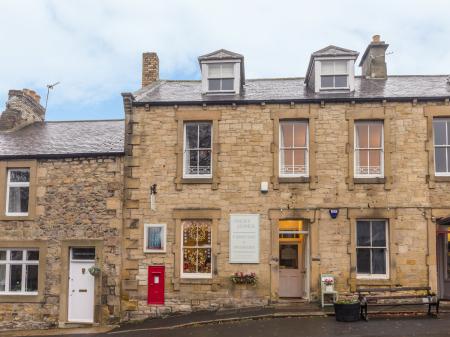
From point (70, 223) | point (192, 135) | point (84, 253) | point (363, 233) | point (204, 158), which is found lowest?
point (84, 253)

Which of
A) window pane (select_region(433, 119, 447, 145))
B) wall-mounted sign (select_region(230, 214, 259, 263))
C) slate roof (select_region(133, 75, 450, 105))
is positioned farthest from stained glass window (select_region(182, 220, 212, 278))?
window pane (select_region(433, 119, 447, 145))

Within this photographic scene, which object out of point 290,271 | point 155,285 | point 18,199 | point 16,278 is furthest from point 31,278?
point 290,271

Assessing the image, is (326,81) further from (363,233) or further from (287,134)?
(363,233)

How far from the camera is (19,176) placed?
17.1m

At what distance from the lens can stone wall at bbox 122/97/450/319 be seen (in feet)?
50.9

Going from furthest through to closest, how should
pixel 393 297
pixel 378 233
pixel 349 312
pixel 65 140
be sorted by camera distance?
pixel 65 140 < pixel 378 233 < pixel 393 297 < pixel 349 312

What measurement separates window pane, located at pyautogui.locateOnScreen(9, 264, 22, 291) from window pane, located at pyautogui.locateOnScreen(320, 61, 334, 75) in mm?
12118

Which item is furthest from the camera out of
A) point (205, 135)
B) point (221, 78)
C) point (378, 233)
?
point (221, 78)

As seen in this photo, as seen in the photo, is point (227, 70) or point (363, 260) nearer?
point (363, 260)

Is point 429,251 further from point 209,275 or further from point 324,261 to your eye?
point 209,275

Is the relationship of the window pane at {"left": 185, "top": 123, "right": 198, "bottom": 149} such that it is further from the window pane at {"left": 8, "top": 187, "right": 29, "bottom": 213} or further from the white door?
the window pane at {"left": 8, "top": 187, "right": 29, "bottom": 213}

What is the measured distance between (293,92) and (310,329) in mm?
8018

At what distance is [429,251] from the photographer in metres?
15.3

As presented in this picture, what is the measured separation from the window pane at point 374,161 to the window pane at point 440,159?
5.78 feet
